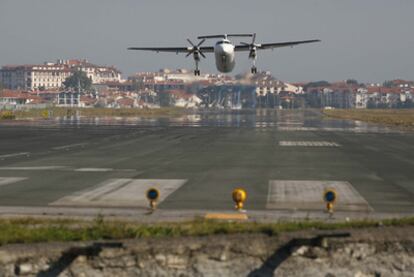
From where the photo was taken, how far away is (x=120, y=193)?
968 inches

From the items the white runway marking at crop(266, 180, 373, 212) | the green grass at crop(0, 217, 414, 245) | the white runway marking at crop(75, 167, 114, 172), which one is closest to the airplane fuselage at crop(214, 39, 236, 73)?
the white runway marking at crop(75, 167, 114, 172)

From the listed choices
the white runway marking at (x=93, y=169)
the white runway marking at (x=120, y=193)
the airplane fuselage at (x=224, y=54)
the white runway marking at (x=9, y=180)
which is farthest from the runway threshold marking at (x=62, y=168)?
the airplane fuselage at (x=224, y=54)

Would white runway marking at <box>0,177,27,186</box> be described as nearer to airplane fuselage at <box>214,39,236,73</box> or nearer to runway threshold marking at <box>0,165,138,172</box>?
runway threshold marking at <box>0,165,138,172</box>

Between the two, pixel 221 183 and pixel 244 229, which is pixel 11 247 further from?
pixel 221 183

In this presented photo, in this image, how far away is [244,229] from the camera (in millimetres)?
16094

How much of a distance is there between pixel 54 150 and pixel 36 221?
30.0m

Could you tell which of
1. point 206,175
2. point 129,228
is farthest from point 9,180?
point 129,228

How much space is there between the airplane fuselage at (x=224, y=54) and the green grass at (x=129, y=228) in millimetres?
50274

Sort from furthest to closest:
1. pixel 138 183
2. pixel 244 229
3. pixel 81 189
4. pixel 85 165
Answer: pixel 85 165, pixel 138 183, pixel 81 189, pixel 244 229

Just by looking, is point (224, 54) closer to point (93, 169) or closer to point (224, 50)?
point (224, 50)

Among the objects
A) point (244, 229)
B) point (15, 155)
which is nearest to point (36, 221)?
point (244, 229)

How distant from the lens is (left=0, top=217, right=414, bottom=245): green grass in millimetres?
15578

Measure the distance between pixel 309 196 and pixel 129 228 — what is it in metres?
9.69

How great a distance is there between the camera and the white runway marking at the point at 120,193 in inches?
869
